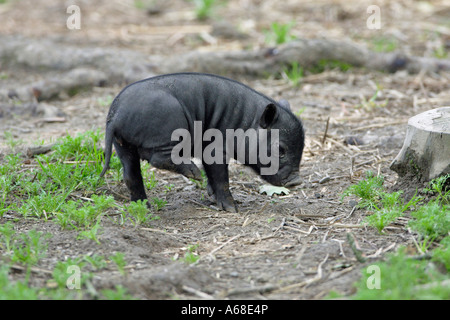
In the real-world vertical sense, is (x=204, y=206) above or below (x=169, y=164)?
below

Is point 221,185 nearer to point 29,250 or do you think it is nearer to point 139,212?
point 139,212

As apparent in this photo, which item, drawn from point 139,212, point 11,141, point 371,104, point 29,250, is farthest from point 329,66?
point 29,250

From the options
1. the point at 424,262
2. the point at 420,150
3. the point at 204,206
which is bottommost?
the point at 204,206

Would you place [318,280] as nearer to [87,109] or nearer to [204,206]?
[204,206]

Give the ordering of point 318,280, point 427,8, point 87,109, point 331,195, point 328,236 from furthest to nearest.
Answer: point 427,8, point 87,109, point 331,195, point 328,236, point 318,280

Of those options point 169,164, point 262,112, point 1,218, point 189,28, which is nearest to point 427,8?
point 189,28

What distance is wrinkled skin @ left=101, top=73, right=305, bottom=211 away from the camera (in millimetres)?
4836

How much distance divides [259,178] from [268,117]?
→ 4.00ft

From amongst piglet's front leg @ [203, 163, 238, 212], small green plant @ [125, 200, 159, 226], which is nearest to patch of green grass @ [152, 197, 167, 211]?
small green plant @ [125, 200, 159, 226]

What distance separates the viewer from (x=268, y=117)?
527 centimetres
